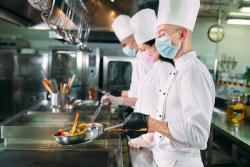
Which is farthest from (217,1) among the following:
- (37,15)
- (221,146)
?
(37,15)

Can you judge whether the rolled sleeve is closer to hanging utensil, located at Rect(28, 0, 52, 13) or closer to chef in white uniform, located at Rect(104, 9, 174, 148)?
chef in white uniform, located at Rect(104, 9, 174, 148)

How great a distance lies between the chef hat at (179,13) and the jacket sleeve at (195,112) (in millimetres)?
320

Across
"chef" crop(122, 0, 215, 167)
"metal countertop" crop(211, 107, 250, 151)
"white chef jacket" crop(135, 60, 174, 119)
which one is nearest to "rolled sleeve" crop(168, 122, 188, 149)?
"chef" crop(122, 0, 215, 167)

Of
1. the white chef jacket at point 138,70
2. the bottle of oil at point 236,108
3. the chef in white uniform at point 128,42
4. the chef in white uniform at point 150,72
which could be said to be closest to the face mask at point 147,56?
the chef in white uniform at point 150,72

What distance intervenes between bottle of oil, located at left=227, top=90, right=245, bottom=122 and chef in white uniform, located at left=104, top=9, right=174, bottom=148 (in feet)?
3.95

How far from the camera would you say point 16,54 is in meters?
3.89

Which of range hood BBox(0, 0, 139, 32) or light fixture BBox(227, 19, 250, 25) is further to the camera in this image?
light fixture BBox(227, 19, 250, 25)

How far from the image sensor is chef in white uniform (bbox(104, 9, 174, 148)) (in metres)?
1.46

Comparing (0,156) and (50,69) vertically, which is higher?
(50,69)

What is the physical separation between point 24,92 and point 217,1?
433cm

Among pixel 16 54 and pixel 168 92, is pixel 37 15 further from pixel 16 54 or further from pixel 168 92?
pixel 168 92

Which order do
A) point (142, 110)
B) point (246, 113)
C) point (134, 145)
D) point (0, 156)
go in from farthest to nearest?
point (246, 113) → point (142, 110) → point (134, 145) → point (0, 156)

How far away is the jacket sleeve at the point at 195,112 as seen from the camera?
825 millimetres

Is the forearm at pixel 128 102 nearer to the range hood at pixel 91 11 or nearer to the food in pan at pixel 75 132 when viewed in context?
the food in pan at pixel 75 132
